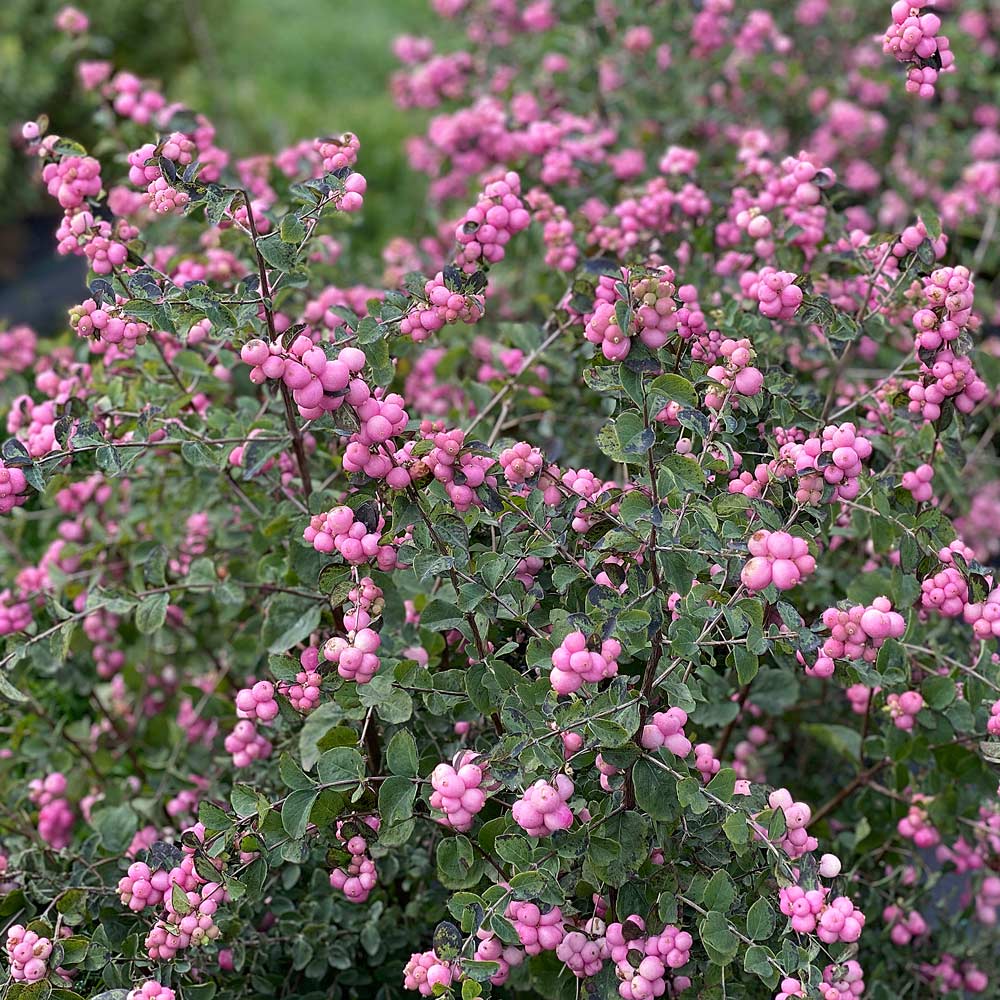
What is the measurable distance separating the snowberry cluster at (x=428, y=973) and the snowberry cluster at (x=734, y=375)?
1.64ft

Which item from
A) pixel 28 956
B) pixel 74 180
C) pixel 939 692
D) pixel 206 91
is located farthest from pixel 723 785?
pixel 206 91

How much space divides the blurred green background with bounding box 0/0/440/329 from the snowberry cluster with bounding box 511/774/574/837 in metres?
2.71

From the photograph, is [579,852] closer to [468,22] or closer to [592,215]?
[592,215]

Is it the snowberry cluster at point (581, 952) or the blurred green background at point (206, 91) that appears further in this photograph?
the blurred green background at point (206, 91)

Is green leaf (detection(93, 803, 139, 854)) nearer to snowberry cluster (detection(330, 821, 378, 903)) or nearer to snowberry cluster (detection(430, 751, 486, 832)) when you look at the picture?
snowberry cluster (detection(330, 821, 378, 903))

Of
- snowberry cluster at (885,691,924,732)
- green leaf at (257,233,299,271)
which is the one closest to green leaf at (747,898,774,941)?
snowberry cluster at (885,691,924,732)

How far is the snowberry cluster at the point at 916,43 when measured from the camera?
999 mm

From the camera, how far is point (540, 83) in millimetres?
2389

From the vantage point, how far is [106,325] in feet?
3.31

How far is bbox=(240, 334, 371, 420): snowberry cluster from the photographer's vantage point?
86 centimetres

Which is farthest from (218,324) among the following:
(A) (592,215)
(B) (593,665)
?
(A) (592,215)

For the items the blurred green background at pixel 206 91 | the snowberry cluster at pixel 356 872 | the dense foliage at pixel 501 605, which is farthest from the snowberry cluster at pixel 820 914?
the blurred green background at pixel 206 91

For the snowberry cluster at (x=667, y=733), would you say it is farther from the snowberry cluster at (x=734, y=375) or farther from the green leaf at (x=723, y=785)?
the snowberry cluster at (x=734, y=375)

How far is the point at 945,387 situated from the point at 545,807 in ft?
1.80
